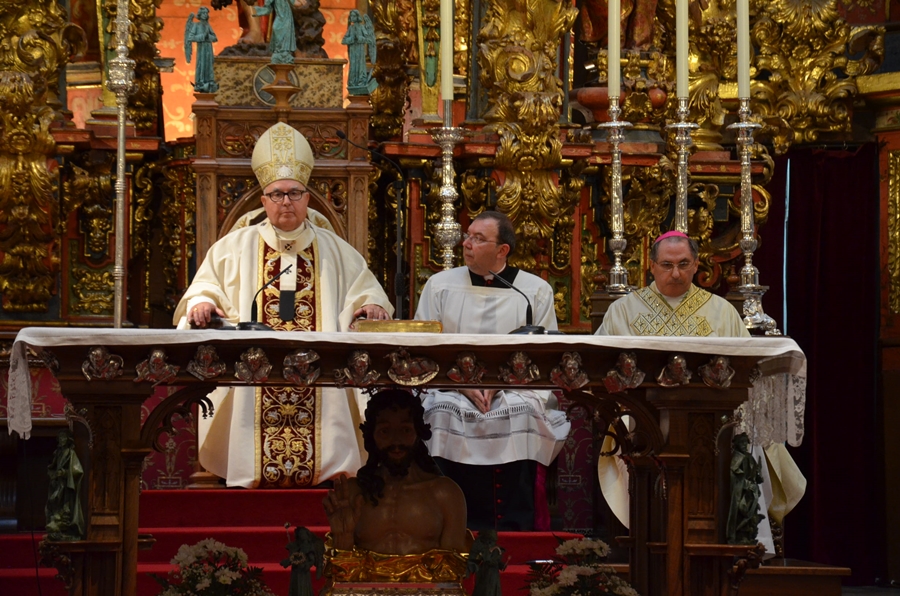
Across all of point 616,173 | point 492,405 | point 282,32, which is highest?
point 282,32

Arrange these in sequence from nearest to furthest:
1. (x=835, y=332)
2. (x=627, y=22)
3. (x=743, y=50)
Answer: (x=743, y=50) → (x=627, y=22) → (x=835, y=332)

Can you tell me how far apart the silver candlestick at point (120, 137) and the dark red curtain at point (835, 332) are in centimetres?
473

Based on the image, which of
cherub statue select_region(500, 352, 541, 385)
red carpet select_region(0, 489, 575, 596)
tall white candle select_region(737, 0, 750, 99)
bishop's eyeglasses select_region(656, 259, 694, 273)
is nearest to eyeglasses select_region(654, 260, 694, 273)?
bishop's eyeglasses select_region(656, 259, 694, 273)

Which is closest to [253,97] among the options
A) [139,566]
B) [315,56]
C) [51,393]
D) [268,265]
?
[315,56]

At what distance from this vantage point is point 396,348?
221 inches

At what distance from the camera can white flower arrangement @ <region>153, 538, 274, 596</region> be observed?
224 inches

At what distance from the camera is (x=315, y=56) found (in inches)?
352

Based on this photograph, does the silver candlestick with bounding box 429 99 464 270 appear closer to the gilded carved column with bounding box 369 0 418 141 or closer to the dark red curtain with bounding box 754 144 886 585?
the gilded carved column with bounding box 369 0 418 141

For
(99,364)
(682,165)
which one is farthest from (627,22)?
(99,364)

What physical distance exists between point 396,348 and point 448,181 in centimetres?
191

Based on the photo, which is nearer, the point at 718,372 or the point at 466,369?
the point at 466,369

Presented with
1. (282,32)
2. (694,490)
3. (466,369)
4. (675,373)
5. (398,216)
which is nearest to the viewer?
(466,369)

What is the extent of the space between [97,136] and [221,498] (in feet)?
8.05

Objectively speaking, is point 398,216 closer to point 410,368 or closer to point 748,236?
point 748,236
